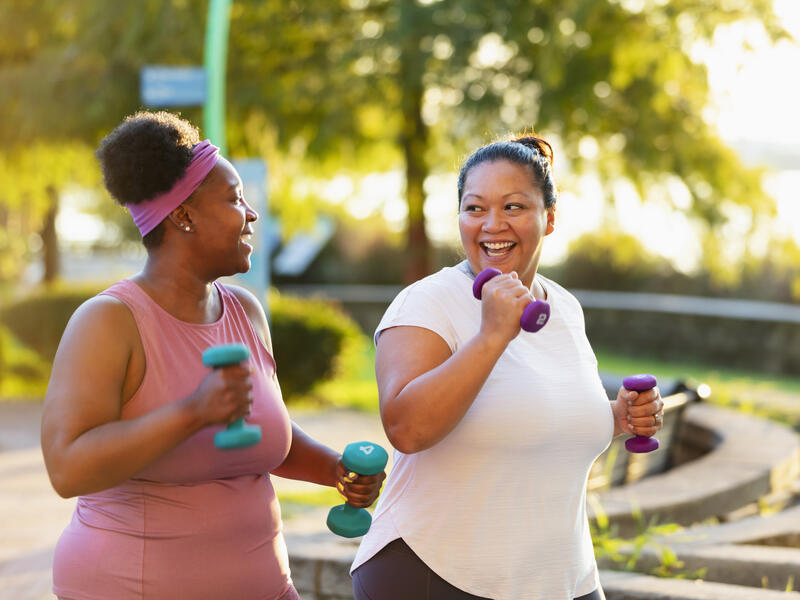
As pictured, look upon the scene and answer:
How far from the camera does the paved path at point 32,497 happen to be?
512 cm

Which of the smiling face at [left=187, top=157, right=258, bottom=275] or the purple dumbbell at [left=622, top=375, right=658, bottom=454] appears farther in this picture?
the purple dumbbell at [left=622, top=375, right=658, bottom=454]

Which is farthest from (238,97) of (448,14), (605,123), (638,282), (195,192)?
(638,282)

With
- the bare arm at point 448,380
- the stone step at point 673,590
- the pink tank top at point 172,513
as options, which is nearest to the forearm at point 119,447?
the pink tank top at point 172,513

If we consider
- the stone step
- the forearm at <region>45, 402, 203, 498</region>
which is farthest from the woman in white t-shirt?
the stone step

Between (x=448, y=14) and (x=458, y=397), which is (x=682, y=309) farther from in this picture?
(x=458, y=397)

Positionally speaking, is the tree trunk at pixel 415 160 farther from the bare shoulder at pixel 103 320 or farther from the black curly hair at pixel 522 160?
the bare shoulder at pixel 103 320

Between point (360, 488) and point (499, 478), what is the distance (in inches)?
15.9

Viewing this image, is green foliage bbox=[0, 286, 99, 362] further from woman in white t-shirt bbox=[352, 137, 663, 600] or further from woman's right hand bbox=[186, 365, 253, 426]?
woman's right hand bbox=[186, 365, 253, 426]

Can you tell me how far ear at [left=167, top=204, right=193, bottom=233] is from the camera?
7.50ft

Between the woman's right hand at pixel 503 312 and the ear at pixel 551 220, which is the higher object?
the ear at pixel 551 220

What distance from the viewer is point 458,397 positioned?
6.89 feet

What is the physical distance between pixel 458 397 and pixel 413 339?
0.20m

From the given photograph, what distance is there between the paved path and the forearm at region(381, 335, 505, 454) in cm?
270

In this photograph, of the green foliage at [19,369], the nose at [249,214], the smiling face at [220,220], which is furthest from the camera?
the green foliage at [19,369]
